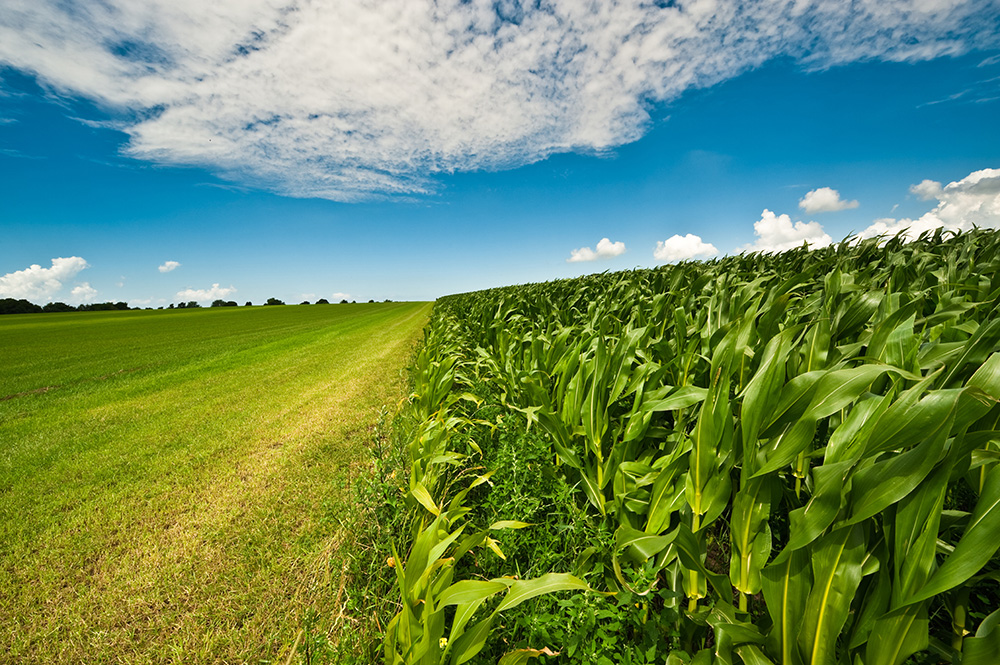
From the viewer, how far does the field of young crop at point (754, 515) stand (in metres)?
0.96

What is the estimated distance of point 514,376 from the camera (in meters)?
3.28

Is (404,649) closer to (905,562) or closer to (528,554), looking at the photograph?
(528,554)

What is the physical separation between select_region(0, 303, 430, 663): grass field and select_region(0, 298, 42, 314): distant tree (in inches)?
3200

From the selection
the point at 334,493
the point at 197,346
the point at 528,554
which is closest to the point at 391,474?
the point at 334,493

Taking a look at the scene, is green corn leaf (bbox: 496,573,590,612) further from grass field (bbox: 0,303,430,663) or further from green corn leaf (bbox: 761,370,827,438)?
grass field (bbox: 0,303,430,663)

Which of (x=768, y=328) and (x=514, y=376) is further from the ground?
(x=768, y=328)

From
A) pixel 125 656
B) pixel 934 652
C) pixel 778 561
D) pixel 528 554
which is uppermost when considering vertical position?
pixel 778 561

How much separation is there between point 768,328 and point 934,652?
55.0 inches

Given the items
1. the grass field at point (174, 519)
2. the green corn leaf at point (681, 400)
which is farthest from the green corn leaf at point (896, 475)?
the grass field at point (174, 519)

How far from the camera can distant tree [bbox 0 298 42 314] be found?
5794 cm

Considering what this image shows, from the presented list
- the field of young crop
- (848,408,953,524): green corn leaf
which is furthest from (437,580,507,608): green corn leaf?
(848,408,953,524): green corn leaf

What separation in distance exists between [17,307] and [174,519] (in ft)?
294

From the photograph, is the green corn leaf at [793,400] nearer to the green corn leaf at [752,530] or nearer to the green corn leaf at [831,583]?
the green corn leaf at [752,530]

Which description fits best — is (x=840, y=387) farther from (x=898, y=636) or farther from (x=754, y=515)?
(x=898, y=636)
